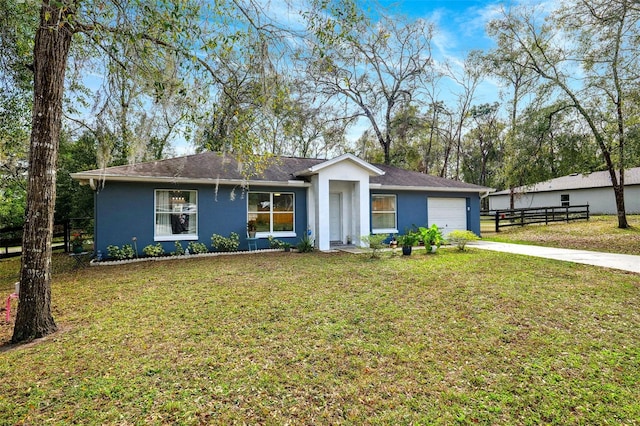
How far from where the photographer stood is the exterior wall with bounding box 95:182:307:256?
967 cm

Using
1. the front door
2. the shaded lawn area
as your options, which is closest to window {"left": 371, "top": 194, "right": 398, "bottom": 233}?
the front door

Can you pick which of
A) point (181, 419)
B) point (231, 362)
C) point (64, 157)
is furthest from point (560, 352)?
point (64, 157)

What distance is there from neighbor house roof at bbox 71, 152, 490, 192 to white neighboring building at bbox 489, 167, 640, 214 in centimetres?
1398

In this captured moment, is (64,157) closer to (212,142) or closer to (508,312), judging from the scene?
(212,142)

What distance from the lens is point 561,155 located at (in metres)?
14.8

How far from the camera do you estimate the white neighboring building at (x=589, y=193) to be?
1000 inches

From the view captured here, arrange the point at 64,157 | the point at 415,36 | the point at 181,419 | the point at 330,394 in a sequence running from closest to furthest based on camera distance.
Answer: the point at 181,419
the point at 330,394
the point at 64,157
the point at 415,36

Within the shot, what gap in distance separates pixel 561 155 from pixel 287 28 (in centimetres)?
1533

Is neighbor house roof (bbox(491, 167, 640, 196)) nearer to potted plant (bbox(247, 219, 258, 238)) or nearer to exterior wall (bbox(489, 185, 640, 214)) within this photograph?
exterior wall (bbox(489, 185, 640, 214))

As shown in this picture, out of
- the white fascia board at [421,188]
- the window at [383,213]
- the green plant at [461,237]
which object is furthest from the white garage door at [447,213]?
the green plant at [461,237]

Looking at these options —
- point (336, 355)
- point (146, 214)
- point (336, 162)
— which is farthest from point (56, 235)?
point (336, 355)

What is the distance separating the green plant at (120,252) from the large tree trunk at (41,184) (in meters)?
5.96

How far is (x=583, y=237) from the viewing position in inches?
553

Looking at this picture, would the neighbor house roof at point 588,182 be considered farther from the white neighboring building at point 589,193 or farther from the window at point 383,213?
the window at point 383,213
